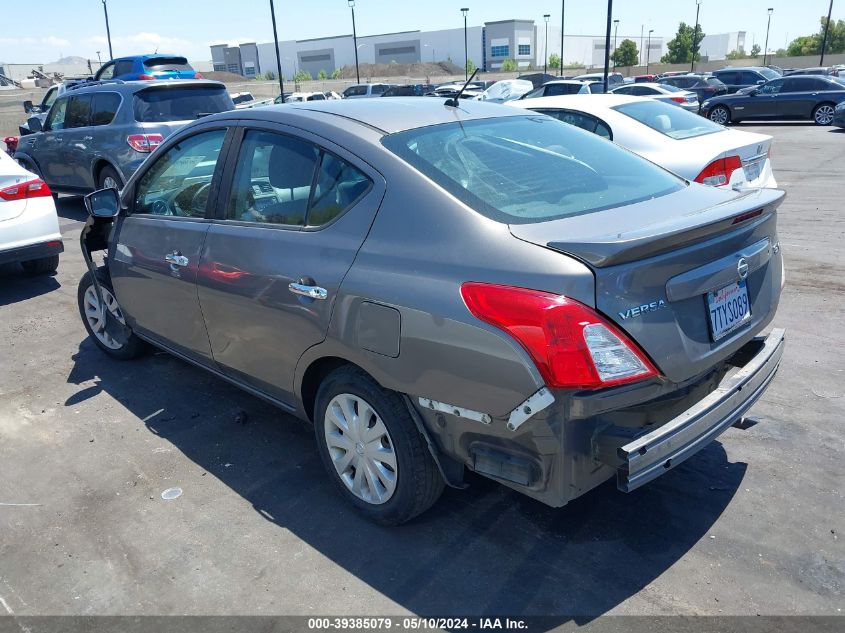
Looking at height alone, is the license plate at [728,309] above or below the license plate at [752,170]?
A: above

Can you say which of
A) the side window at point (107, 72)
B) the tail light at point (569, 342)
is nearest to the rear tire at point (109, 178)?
the tail light at point (569, 342)

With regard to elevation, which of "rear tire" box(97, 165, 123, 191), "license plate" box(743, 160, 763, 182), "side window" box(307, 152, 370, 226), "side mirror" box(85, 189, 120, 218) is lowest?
"rear tire" box(97, 165, 123, 191)

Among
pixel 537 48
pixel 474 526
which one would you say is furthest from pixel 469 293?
pixel 537 48

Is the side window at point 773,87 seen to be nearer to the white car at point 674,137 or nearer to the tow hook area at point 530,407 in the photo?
the white car at point 674,137

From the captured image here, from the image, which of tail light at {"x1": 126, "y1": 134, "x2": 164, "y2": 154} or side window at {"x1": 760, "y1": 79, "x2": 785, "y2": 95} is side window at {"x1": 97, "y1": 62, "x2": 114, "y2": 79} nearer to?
tail light at {"x1": 126, "y1": 134, "x2": 164, "y2": 154}

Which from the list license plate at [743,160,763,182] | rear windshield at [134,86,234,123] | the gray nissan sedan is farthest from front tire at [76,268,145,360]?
license plate at [743,160,763,182]

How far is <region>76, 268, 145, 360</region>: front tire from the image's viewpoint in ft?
16.8

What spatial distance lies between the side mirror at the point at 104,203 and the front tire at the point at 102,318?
27.7 inches

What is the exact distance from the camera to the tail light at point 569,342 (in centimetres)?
236

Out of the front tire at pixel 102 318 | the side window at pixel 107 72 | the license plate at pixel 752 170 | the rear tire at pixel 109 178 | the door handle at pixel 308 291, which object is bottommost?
the front tire at pixel 102 318

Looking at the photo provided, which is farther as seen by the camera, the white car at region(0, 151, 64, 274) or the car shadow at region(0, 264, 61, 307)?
the car shadow at region(0, 264, 61, 307)

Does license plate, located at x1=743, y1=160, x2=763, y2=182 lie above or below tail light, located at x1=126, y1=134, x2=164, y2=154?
below

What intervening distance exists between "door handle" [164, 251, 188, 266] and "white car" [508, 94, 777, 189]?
4436 millimetres

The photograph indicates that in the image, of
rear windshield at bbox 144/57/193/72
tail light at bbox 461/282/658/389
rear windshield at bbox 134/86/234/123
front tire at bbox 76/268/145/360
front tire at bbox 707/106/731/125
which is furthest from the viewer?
front tire at bbox 707/106/731/125
